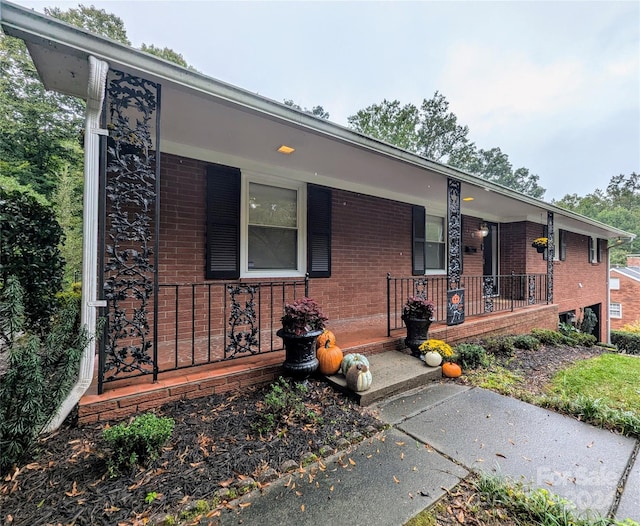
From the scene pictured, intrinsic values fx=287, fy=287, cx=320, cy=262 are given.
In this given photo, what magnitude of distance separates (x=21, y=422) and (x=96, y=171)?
1.75m

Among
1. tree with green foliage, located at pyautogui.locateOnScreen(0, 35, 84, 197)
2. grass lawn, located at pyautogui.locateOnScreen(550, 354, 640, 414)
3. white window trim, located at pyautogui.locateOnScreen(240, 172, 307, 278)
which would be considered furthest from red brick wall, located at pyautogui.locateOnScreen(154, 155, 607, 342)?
tree with green foliage, located at pyautogui.locateOnScreen(0, 35, 84, 197)

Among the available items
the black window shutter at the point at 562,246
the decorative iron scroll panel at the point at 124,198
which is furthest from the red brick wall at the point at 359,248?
the decorative iron scroll panel at the point at 124,198

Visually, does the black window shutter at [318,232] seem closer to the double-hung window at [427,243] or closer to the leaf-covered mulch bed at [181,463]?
the double-hung window at [427,243]

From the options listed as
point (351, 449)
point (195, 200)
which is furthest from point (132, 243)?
point (351, 449)

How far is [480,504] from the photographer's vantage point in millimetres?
1651

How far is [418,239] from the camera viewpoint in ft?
21.3

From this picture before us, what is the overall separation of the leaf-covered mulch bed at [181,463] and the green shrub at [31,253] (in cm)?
139

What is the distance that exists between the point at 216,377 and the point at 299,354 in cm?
81

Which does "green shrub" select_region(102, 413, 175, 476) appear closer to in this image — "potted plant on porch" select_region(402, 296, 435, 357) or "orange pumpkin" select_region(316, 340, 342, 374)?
"orange pumpkin" select_region(316, 340, 342, 374)

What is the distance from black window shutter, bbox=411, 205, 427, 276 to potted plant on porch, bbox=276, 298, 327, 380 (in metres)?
4.13

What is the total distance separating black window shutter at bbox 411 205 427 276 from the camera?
21.0 ft

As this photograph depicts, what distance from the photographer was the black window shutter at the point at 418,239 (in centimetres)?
639

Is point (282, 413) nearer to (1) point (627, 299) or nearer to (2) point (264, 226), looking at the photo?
(2) point (264, 226)

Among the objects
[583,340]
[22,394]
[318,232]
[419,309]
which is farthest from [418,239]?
[22,394]
